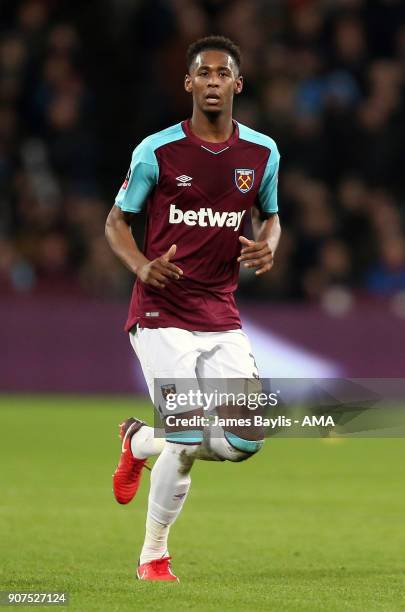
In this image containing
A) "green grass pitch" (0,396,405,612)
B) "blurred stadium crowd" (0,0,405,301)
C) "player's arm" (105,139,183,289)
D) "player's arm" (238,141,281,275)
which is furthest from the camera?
"blurred stadium crowd" (0,0,405,301)

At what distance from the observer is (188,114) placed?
15.5 metres

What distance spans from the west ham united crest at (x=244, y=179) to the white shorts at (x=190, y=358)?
64 cm

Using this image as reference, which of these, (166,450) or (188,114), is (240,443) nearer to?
(166,450)

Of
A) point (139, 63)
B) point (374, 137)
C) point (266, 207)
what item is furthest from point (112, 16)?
point (266, 207)

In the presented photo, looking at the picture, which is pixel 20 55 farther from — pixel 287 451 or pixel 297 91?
pixel 287 451

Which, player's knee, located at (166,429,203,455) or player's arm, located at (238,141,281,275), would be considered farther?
player's arm, located at (238,141,281,275)

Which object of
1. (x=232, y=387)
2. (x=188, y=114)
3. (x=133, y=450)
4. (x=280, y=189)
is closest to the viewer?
(x=232, y=387)

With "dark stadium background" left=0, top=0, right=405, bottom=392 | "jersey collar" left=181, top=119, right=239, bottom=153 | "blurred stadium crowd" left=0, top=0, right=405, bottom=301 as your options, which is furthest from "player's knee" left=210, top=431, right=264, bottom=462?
"blurred stadium crowd" left=0, top=0, right=405, bottom=301

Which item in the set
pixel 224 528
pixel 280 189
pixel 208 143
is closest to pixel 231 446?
pixel 208 143

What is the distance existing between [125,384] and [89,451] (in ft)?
12.9

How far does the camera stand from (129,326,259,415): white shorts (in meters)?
6.36

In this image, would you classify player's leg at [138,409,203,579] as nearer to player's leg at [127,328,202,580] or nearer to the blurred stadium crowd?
player's leg at [127,328,202,580]

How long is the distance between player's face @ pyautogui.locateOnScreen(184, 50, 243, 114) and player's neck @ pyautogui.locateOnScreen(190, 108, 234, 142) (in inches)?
1.6

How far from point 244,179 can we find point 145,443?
127cm
